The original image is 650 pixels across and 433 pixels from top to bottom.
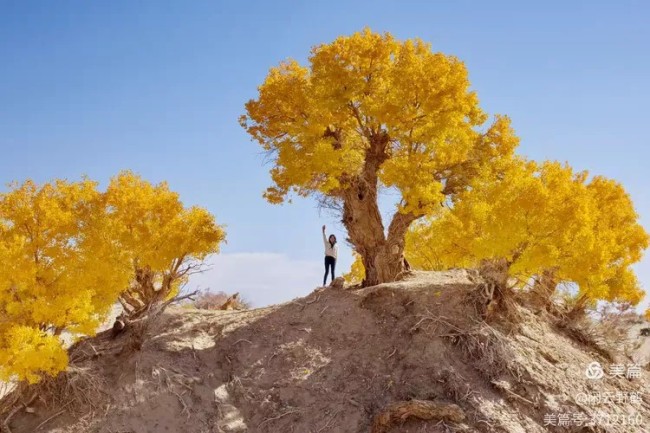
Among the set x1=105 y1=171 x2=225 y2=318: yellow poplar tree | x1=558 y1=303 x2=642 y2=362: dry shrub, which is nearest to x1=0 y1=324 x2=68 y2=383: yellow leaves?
x1=105 y1=171 x2=225 y2=318: yellow poplar tree

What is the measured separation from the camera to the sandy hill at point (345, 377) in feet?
41.7

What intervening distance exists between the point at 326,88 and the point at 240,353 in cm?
781

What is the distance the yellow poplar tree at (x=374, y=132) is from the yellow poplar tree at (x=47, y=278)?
581 cm

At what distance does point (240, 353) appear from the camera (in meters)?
14.6

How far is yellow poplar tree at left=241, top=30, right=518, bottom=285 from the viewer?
1602cm

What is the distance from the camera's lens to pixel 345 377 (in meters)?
13.7

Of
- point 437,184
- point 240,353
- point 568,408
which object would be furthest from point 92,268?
point 568,408

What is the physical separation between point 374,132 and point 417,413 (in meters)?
8.85

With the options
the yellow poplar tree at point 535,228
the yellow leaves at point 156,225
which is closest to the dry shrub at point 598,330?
the yellow poplar tree at point 535,228

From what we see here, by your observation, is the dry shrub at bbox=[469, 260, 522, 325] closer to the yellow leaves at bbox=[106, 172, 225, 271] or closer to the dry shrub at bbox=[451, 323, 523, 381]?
the dry shrub at bbox=[451, 323, 523, 381]

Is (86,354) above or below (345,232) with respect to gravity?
below

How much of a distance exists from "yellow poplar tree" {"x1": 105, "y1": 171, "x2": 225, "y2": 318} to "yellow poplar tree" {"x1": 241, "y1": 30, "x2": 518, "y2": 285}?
10.8 feet

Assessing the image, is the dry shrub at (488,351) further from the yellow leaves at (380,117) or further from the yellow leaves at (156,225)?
the yellow leaves at (156,225)

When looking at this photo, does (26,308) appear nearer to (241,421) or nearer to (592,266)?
(241,421)
